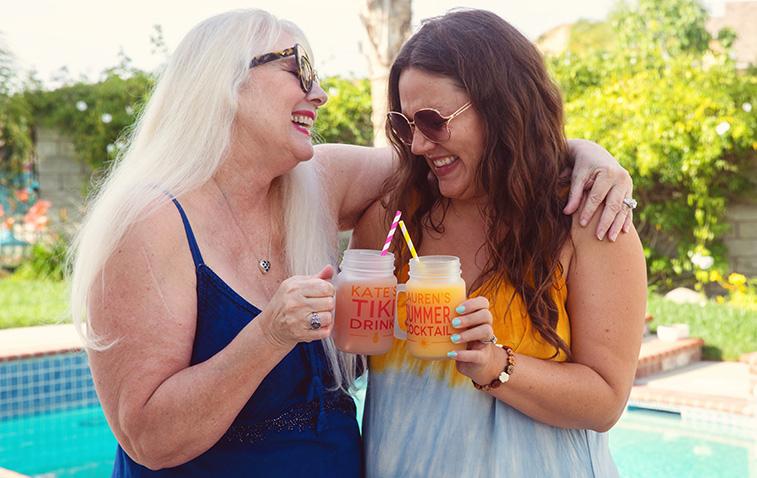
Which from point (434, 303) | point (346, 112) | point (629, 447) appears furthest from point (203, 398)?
point (346, 112)

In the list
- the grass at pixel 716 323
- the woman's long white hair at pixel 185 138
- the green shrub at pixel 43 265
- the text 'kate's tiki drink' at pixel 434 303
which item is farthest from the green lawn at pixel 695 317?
the text 'kate's tiki drink' at pixel 434 303

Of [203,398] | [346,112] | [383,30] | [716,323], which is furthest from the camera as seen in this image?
[346,112]

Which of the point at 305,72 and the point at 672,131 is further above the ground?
the point at 305,72

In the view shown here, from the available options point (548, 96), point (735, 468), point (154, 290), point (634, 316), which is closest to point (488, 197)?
point (548, 96)

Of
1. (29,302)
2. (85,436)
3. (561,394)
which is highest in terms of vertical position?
(561,394)

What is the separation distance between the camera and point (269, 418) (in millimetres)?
2268

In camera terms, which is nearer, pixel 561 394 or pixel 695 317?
pixel 561 394

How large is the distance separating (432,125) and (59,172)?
13.6 m

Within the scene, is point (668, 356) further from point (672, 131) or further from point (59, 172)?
point (59, 172)

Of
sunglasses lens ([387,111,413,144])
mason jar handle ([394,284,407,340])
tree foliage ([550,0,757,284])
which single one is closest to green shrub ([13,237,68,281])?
tree foliage ([550,0,757,284])

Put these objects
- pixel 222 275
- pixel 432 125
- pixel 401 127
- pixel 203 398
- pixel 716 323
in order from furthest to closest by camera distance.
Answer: pixel 716 323 → pixel 401 127 → pixel 432 125 → pixel 222 275 → pixel 203 398

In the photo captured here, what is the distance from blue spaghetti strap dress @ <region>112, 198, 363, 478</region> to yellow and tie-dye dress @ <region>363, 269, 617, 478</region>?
0.17m

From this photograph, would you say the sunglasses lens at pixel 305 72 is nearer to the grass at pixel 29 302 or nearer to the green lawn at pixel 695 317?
the grass at pixel 29 302

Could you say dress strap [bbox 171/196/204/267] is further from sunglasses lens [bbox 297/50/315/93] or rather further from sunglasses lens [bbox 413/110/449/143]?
sunglasses lens [bbox 413/110/449/143]
